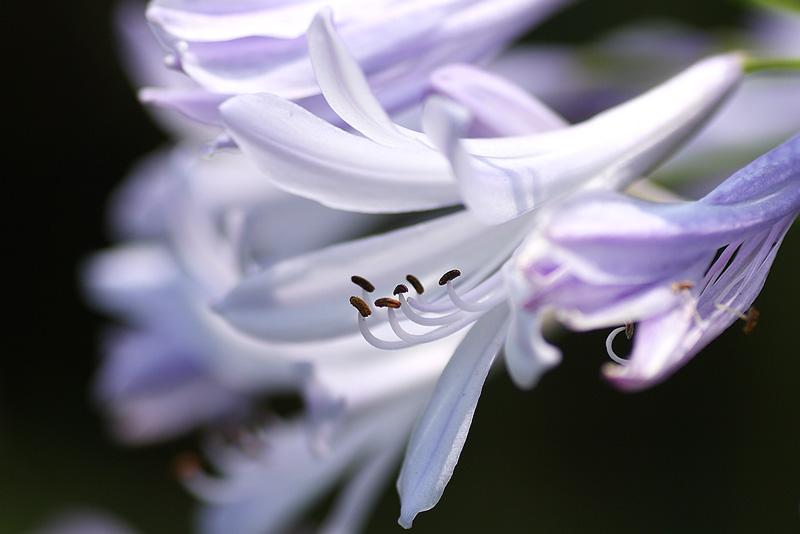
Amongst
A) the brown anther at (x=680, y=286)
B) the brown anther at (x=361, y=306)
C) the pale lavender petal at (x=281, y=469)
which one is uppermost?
the brown anther at (x=680, y=286)

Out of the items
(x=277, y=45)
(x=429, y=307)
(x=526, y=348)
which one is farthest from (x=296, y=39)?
(x=526, y=348)

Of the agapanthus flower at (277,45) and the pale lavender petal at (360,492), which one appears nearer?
the agapanthus flower at (277,45)

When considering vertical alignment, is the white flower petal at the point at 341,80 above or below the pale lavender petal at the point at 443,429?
above

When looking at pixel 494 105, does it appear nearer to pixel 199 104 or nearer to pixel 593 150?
pixel 593 150

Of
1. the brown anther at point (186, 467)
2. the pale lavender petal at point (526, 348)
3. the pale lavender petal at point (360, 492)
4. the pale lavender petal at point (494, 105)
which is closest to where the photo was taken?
the pale lavender petal at point (526, 348)

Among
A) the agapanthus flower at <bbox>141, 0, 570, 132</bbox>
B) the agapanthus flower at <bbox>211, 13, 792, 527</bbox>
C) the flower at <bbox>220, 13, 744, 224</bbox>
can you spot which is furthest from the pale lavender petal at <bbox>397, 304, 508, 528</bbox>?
the agapanthus flower at <bbox>141, 0, 570, 132</bbox>

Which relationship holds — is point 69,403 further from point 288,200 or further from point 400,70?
point 400,70

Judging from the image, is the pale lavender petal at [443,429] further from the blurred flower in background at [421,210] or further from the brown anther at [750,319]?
the brown anther at [750,319]

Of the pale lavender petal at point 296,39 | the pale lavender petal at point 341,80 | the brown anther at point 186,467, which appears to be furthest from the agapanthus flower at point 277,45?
the brown anther at point 186,467
